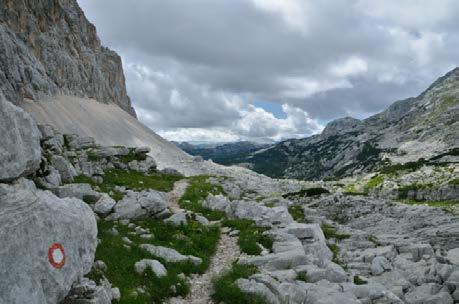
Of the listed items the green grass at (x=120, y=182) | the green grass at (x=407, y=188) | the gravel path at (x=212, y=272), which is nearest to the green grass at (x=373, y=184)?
the green grass at (x=407, y=188)

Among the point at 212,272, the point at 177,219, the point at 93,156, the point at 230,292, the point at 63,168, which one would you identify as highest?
the point at 93,156

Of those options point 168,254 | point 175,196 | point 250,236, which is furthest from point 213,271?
point 175,196

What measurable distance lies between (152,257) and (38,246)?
7425 mm

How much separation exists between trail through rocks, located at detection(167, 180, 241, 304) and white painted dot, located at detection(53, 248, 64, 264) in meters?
4.92

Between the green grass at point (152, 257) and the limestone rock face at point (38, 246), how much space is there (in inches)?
67.3

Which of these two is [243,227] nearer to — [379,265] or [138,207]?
[138,207]

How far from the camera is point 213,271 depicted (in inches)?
763

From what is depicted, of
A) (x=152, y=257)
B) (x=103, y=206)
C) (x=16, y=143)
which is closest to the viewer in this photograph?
(x=16, y=143)

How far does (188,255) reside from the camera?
2056 cm

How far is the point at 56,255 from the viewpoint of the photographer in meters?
12.3

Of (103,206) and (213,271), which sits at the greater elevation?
(103,206)

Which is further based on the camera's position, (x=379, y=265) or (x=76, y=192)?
(x=379, y=265)

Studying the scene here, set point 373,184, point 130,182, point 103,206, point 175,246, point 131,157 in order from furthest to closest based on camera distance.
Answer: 1. point 373,184
2. point 131,157
3. point 130,182
4. point 103,206
5. point 175,246

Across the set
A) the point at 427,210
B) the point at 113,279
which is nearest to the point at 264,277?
the point at 113,279
